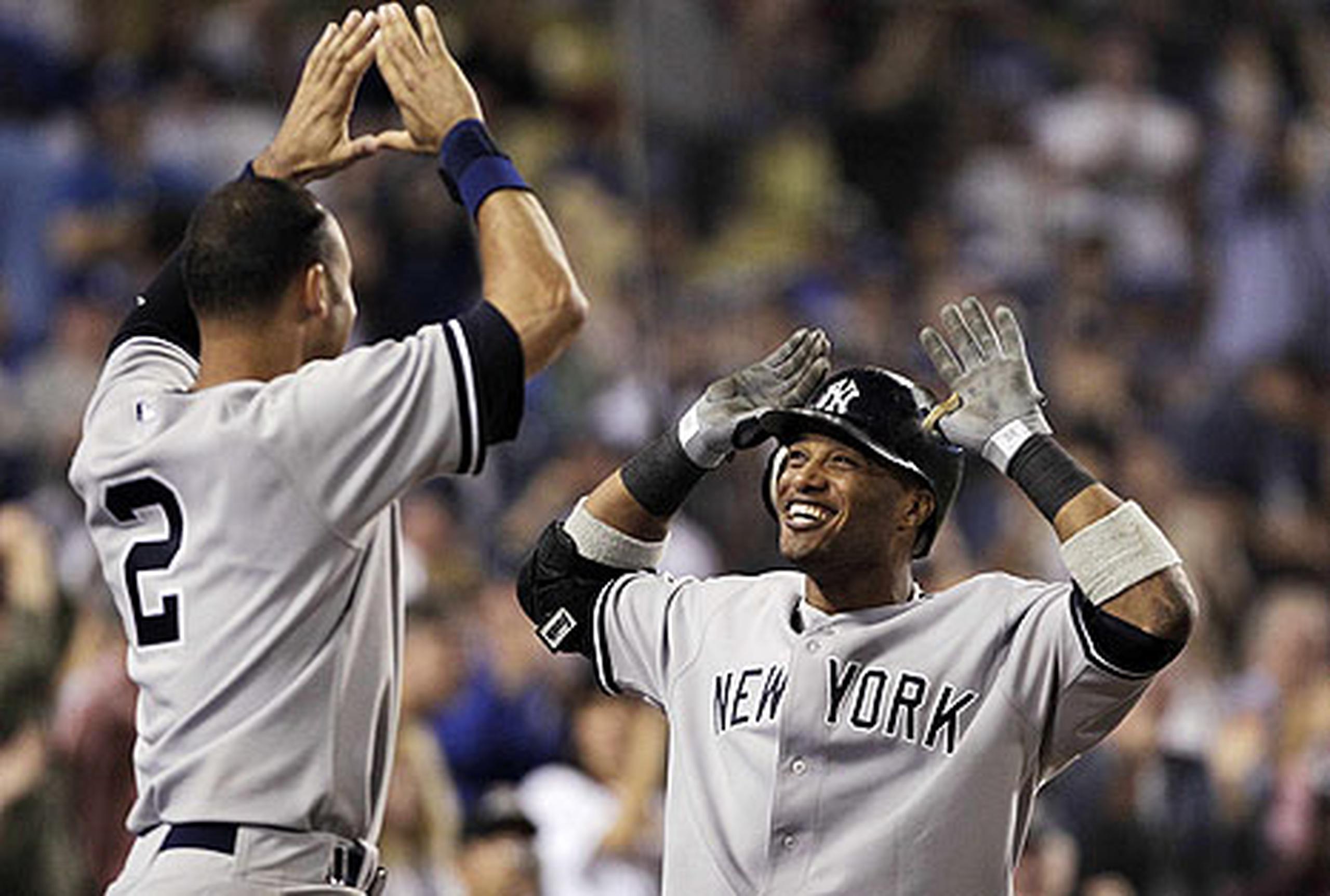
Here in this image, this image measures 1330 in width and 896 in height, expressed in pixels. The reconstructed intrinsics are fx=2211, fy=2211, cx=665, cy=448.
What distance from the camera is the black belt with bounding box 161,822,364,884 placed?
270 cm

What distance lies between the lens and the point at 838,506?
10.2ft

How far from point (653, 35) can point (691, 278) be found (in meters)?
0.88

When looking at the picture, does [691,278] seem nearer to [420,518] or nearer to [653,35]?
[653,35]

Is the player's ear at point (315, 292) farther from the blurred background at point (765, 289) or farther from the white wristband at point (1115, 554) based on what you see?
the blurred background at point (765, 289)

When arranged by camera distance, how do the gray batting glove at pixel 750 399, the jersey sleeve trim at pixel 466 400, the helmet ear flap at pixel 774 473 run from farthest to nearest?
1. the gray batting glove at pixel 750 399
2. the helmet ear flap at pixel 774 473
3. the jersey sleeve trim at pixel 466 400

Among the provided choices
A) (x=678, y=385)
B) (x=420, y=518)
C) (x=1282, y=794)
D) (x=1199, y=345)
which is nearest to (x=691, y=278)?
(x=678, y=385)

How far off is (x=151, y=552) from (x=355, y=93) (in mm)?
766

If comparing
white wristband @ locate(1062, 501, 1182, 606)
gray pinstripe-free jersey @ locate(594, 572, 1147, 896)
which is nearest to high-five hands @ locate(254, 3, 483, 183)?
gray pinstripe-free jersey @ locate(594, 572, 1147, 896)

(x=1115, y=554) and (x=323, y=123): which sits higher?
(x=323, y=123)

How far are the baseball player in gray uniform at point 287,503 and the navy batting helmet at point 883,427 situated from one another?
555 millimetres

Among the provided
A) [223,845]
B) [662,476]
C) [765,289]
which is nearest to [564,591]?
[662,476]

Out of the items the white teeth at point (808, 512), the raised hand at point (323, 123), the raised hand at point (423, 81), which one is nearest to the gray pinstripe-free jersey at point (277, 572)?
the raised hand at point (423, 81)

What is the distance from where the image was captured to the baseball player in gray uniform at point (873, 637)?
9.67ft

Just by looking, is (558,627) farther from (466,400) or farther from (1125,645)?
(1125,645)
